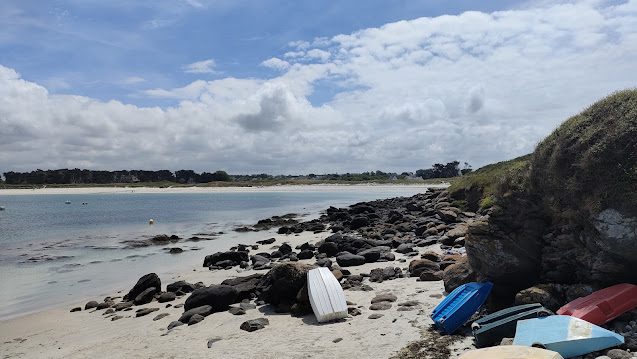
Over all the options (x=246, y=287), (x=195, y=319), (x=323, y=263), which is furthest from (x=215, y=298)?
(x=323, y=263)

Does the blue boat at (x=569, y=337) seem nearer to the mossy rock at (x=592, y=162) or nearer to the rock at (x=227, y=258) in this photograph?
the mossy rock at (x=592, y=162)

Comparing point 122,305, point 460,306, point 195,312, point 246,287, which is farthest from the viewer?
point 122,305

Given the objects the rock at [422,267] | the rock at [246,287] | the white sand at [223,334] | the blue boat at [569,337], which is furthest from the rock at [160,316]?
the blue boat at [569,337]

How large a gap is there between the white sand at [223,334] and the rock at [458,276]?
0.35 m

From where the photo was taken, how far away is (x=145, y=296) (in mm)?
13555

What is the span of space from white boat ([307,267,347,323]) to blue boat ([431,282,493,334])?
1953 millimetres

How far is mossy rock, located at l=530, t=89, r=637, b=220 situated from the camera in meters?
7.92

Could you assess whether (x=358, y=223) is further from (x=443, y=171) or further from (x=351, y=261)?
(x=443, y=171)

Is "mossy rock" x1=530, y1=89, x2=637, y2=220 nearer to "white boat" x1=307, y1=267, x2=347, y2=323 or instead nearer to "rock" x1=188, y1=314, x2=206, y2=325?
"white boat" x1=307, y1=267, x2=347, y2=323

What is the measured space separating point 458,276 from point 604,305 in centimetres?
350

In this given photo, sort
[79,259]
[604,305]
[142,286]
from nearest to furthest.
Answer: [604,305] → [142,286] → [79,259]

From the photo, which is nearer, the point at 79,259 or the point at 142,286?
the point at 142,286

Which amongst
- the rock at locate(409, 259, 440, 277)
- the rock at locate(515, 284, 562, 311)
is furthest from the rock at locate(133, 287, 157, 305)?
the rock at locate(515, 284, 562, 311)

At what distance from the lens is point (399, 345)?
778cm
